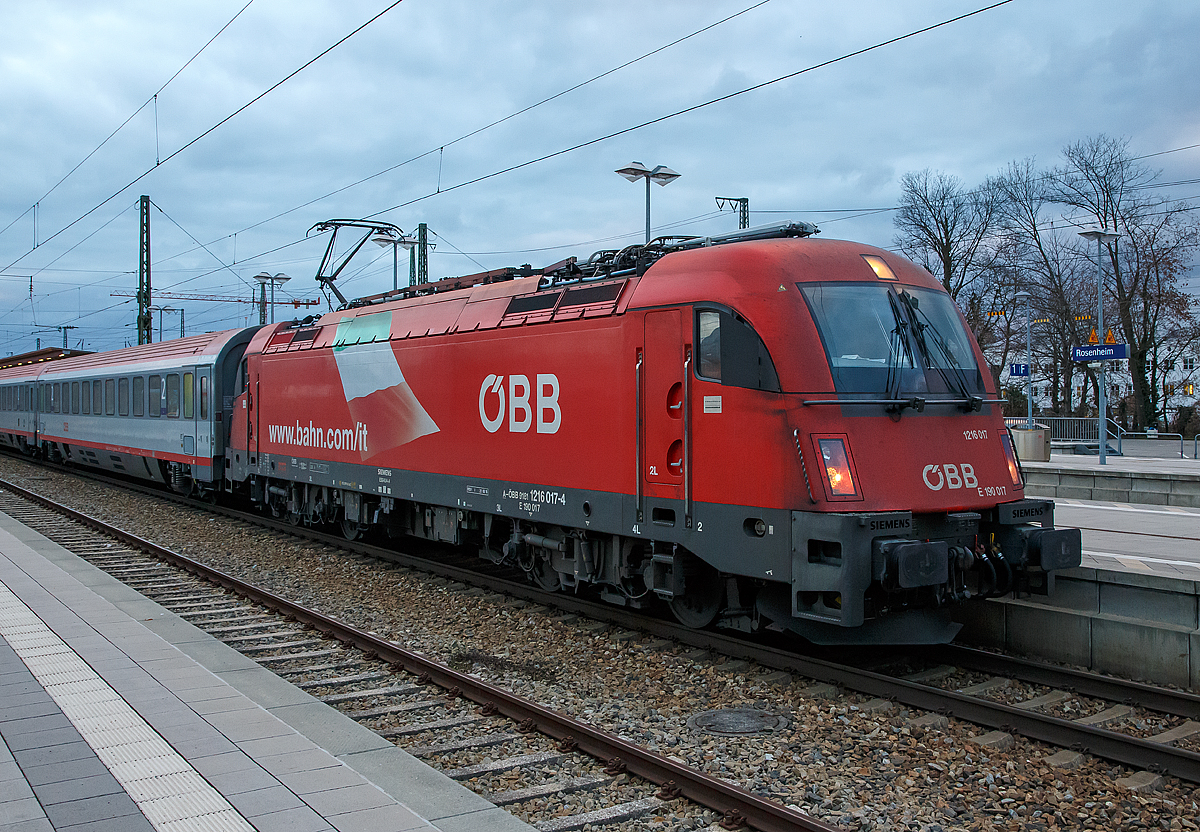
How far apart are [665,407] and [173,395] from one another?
1575cm

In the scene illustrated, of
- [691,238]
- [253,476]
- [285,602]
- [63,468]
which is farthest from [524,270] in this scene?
[63,468]

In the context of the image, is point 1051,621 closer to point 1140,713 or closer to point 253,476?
point 1140,713

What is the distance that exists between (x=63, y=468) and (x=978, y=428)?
3054cm

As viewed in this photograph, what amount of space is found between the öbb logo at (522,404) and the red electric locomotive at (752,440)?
22mm

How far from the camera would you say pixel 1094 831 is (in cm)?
479

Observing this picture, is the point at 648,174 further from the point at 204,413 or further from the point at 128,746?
the point at 128,746

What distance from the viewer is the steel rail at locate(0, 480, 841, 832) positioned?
15.6 ft

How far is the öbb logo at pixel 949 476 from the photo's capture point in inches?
277

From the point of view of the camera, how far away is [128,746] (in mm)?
5371

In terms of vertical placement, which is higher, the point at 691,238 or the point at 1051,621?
the point at 691,238

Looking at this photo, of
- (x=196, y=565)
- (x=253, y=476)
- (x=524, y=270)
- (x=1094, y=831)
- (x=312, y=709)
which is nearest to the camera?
(x=1094, y=831)

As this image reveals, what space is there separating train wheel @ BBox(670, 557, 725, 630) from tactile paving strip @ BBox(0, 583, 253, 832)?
429 centimetres

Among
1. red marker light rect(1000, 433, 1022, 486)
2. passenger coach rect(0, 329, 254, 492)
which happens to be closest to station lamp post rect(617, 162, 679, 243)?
passenger coach rect(0, 329, 254, 492)

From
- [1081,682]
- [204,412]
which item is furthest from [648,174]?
[1081,682]
